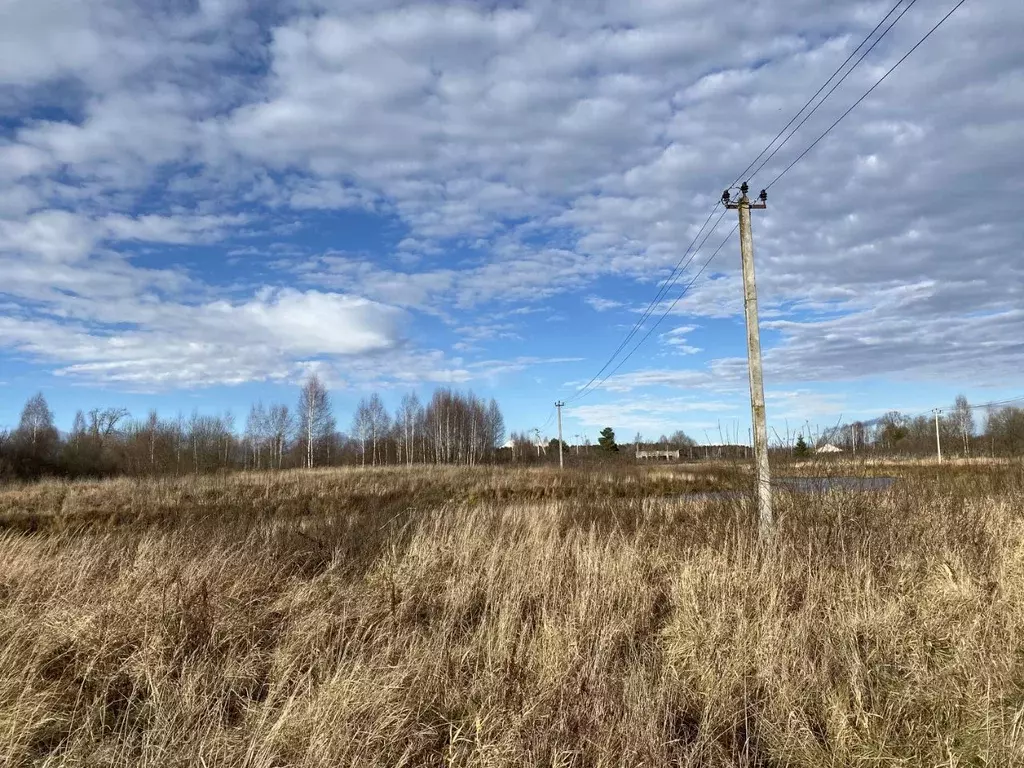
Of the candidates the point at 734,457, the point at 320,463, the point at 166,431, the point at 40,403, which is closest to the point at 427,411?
the point at 320,463

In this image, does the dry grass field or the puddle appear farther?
the puddle

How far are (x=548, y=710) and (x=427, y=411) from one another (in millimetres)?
65955

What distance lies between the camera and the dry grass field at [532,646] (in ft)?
10.2

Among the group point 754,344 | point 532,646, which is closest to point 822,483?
point 754,344

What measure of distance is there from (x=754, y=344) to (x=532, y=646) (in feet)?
18.4

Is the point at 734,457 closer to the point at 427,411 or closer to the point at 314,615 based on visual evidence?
the point at 314,615

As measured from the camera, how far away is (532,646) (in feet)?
14.6

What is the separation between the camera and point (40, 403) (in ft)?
203

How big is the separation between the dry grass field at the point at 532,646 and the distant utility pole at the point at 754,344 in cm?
46

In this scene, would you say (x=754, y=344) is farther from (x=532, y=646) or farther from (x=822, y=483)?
(x=532, y=646)

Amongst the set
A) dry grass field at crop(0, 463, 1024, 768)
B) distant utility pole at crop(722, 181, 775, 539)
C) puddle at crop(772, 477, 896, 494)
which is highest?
distant utility pole at crop(722, 181, 775, 539)

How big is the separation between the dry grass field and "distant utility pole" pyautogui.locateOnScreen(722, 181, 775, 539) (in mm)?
461

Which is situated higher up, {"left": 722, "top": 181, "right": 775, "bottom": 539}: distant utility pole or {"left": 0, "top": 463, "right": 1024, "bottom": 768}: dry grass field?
{"left": 722, "top": 181, "right": 775, "bottom": 539}: distant utility pole

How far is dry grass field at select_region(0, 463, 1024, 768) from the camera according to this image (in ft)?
10.2
